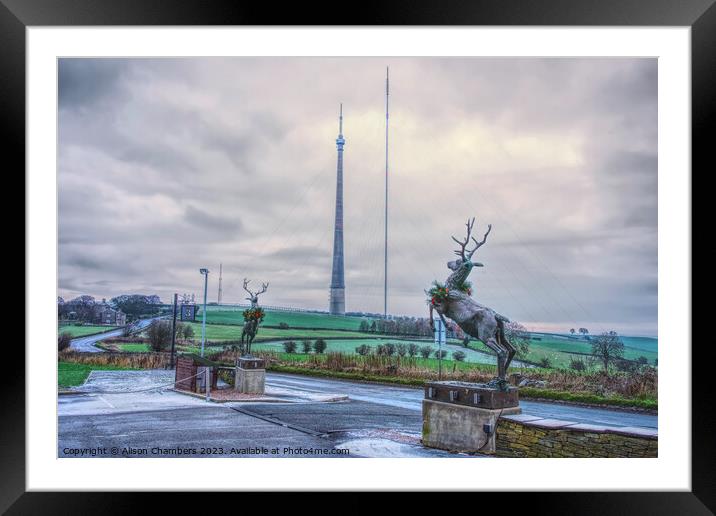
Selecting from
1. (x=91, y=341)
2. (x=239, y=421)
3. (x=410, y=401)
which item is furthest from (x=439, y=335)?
(x=91, y=341)

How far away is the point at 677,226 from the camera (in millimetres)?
6191

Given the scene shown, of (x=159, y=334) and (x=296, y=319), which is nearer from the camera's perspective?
(x=159, y=334)

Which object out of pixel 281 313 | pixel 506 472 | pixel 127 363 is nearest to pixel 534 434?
pixel 506 472

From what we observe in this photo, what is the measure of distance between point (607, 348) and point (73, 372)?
676 cm

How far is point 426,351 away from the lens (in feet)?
26.4

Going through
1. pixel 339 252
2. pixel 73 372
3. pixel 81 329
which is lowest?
pixel 73 372

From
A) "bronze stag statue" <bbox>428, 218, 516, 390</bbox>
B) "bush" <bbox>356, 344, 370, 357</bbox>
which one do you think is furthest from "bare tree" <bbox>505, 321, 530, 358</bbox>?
"bush" <bbox>356, 344, 370, 357</bbox>

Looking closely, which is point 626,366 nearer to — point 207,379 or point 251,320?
point 251,320

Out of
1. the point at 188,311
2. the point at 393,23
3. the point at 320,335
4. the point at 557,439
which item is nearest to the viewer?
the point at 393,23

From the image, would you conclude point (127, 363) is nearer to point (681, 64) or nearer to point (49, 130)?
point (49, 130)

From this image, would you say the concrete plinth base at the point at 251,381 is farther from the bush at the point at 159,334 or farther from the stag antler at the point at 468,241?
the stag antler at the point at 468,241

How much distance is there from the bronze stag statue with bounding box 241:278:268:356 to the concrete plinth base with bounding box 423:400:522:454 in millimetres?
2803

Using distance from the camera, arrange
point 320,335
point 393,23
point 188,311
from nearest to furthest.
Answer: point 393,23 → point 188,311 → point 320,335

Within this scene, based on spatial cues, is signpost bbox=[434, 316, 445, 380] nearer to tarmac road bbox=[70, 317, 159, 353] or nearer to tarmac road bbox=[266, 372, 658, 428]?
tarmac road bbox=[266, 372, 658, 428]
